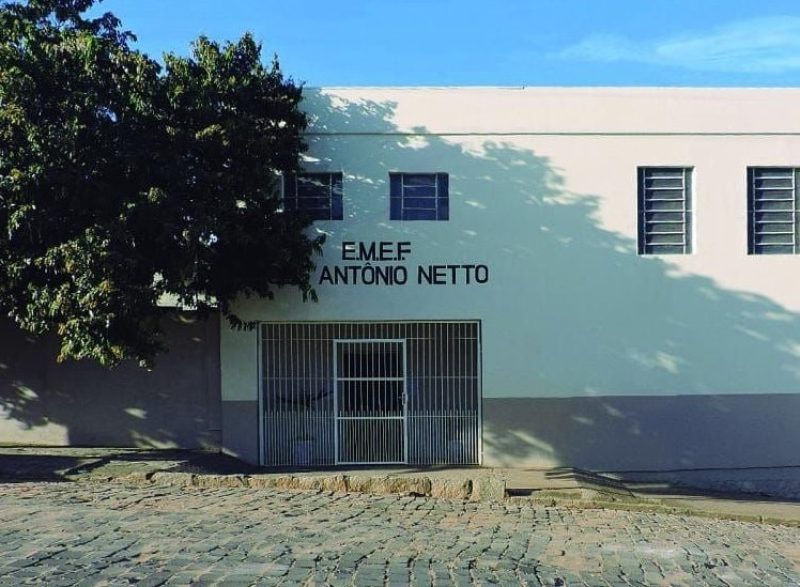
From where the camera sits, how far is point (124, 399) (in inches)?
539

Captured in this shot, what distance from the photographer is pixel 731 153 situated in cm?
1354

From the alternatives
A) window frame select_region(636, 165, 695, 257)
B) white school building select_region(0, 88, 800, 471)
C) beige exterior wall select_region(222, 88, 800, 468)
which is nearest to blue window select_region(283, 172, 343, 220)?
white school building select_region(0, 88, 800, 471)

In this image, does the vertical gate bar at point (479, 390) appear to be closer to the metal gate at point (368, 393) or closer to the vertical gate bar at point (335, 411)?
the metal gate at point (368, 393)

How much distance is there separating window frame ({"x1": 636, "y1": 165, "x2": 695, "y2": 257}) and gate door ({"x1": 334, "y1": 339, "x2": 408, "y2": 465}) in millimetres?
4299

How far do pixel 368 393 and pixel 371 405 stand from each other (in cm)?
20

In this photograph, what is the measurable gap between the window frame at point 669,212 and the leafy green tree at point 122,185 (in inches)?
224

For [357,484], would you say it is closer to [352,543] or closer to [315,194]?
[352,543]

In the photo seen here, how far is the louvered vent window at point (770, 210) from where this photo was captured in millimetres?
13672

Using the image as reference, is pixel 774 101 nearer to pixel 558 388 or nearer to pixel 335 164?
pixel 558 388

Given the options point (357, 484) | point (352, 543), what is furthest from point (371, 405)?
point (352, 543)

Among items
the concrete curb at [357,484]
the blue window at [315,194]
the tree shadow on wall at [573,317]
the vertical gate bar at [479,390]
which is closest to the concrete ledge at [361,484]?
the concrete curb at [357,484]

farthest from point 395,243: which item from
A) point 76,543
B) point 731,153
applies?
point 76,543

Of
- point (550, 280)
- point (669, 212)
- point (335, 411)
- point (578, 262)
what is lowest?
point (335, 411)

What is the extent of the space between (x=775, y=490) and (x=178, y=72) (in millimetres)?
11041
